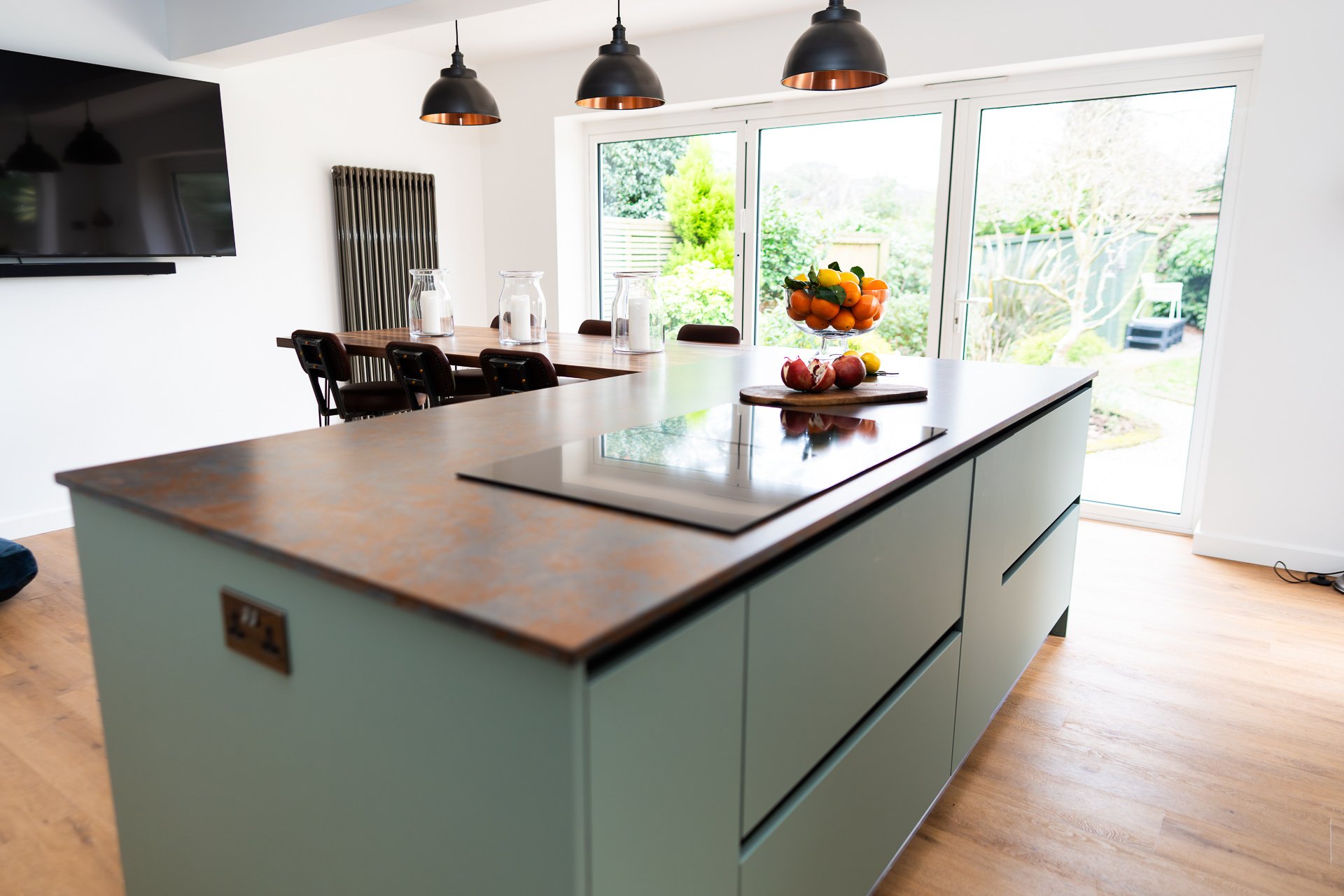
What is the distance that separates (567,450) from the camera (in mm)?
1495

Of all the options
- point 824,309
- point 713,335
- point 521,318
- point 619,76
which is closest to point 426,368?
point 521,318

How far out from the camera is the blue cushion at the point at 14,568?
3.10 meters

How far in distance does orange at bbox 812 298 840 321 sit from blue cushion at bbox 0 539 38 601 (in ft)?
9.71

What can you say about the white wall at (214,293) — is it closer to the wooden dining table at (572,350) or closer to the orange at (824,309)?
the wooden dining table at (572,350)

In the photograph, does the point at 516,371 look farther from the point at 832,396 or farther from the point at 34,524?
the point at 34,524

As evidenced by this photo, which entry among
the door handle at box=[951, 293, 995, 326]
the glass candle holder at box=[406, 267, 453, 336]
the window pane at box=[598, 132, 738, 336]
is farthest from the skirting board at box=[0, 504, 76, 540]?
the door handle at box=[951, 293, 995, 326]

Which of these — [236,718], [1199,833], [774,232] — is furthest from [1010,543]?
[774,232]

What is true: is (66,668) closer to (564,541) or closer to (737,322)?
(564,541)

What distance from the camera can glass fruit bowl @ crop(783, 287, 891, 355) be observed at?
2213mm

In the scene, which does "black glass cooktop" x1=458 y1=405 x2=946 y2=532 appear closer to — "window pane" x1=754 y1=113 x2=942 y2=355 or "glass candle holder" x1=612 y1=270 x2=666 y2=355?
"glass candle holder" x1=612 y1=270 x2=666 y2=355

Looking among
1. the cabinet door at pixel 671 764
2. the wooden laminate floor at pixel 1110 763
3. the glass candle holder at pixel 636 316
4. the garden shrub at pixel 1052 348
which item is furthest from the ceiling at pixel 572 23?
the cabinet door at pixel 671 764

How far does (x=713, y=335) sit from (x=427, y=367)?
1426 mm

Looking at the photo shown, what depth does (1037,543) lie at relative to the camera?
2398 millimetres

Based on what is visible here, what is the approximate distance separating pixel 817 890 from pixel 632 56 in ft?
9.86
